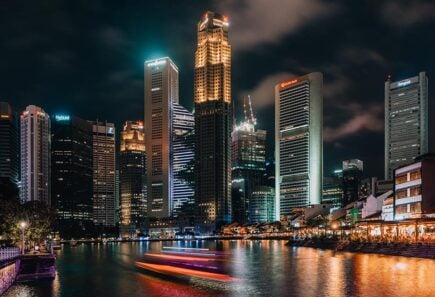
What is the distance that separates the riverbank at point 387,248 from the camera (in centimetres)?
6475

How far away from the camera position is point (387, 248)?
7488 cm

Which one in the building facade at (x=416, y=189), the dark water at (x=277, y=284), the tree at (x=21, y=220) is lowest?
the dark water at (x=277, y=284)

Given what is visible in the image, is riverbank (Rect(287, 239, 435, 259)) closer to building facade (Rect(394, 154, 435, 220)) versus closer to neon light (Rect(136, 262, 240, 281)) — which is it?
building facade (Rect(394, 154, 435, 220))

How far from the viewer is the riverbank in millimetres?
64750

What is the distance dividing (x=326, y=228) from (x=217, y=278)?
280 feet

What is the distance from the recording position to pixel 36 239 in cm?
8100

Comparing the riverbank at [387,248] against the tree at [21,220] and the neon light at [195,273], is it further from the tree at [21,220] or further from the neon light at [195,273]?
the tree at [21,220]

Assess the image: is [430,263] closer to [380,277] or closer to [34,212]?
[380,277]

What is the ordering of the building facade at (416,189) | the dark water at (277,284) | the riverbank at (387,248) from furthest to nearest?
the building facade at (416,189) → the riverbank at (387,248) → the dark water at (277,284)

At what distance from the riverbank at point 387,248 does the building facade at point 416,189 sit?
7.88m

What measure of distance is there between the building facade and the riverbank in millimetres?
7884

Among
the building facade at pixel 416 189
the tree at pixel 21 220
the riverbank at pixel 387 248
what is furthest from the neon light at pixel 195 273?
the building facade at pixel 416 189

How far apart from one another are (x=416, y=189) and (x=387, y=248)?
50.0ft

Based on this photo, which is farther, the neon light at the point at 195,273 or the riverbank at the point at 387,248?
the riverbank at the point at 387,248
